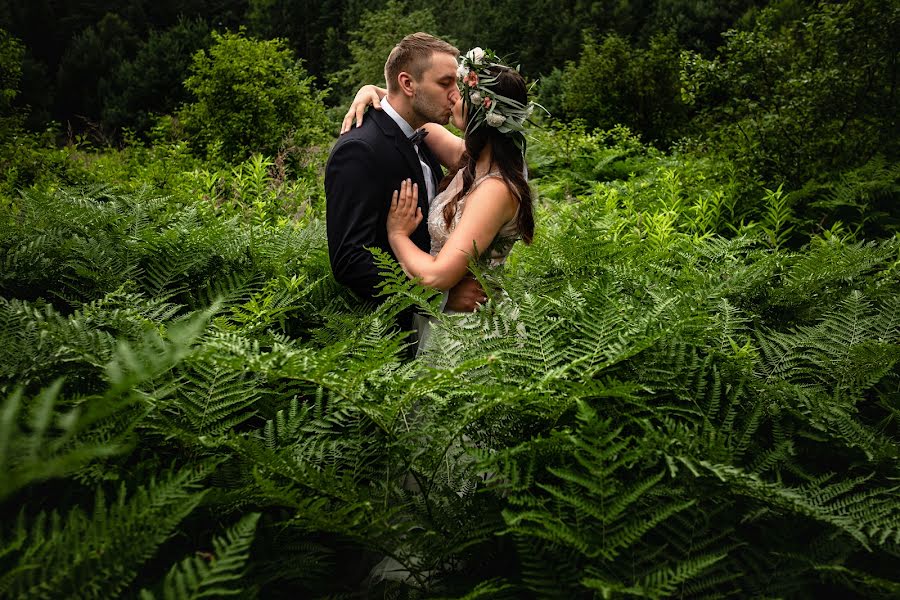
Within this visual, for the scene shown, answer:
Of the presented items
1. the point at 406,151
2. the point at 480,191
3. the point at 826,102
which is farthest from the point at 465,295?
the point at 826,102

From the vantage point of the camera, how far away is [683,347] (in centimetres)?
183

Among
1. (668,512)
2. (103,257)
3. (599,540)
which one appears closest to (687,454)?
(668,512)

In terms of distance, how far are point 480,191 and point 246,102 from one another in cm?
946

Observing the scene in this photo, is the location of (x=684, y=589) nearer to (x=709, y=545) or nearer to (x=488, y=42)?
(x=709, y=545)

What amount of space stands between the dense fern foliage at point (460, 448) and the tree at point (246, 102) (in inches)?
357

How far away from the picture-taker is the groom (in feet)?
9.48

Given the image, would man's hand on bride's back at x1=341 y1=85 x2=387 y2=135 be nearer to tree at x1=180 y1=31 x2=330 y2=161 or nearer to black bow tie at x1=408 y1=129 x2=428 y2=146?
black bow tie at x1=408 y1=129 x2=428 y2=146

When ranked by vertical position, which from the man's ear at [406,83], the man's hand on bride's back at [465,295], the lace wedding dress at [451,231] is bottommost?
the man's hand on bride's back at [465,295]

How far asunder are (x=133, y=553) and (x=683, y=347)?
1.50 meters

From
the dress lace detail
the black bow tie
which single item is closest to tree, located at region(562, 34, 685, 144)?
the black bow tie

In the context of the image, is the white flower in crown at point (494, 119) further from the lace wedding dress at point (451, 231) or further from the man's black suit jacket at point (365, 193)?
the man's black suit jacket at point (365, 193)

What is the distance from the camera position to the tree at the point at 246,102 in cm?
Result: 1093

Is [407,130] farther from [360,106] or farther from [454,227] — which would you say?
[454,227]

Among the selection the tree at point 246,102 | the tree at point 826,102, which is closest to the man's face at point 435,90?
the tree at point 826,102
